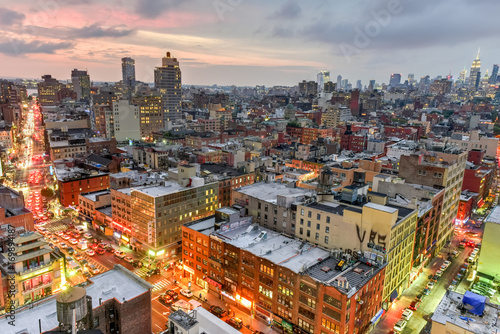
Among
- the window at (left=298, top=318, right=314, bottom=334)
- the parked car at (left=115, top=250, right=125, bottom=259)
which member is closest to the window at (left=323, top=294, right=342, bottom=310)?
the window at (left=298, top=318, right=314, bottom=334)

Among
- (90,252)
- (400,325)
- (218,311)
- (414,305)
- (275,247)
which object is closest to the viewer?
(400,325)

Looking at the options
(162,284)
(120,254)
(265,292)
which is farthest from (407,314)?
(120,254)

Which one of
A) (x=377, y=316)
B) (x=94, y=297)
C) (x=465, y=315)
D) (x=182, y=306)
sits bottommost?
(x=182, y=306)

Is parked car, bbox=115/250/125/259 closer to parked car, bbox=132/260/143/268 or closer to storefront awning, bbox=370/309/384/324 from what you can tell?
parked car, bbox=132/260/143/268

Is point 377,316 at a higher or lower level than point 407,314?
higher

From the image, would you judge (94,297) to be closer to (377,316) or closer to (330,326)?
(330,326)

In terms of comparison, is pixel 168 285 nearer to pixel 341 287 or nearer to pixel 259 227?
pixel 259 227

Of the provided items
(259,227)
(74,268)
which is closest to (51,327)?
(74,268)
